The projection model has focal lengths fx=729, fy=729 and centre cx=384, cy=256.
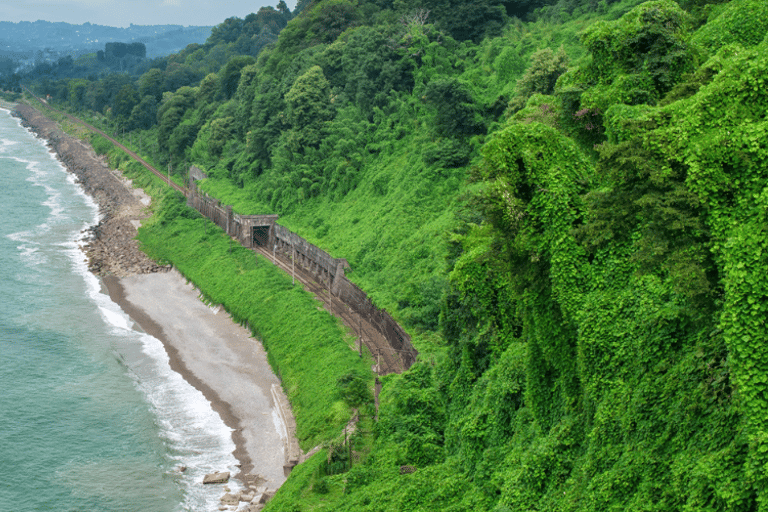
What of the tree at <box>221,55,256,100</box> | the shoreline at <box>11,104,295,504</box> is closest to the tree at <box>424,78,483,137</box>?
the shoreline at <box>11,104,295,504</box>

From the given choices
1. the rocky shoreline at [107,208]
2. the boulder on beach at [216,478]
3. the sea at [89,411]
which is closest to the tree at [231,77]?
the rocky shoreline at [107,208]

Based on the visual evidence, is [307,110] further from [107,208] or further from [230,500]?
[230,500]

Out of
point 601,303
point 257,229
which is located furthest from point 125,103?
point 601,303

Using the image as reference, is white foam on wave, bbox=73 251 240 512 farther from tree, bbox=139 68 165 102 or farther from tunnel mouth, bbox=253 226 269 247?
tree, bbox=139 68 165 102

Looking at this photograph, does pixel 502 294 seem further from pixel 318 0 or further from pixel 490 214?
pixel 318 0

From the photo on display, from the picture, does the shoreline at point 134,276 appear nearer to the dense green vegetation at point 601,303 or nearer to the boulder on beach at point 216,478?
the boulder on beach at point 216,478

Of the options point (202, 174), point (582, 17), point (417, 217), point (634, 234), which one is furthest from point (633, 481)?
point (202, 174)
